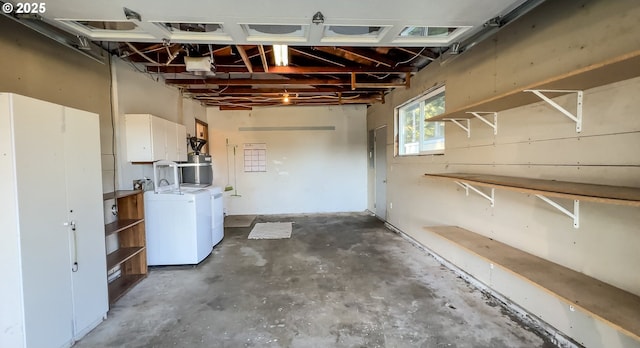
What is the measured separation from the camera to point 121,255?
3043 millimetres

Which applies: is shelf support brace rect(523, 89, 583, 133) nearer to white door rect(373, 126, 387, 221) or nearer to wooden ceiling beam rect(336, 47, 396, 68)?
wooden ceiling beam rect(336, 47, 396, 68)

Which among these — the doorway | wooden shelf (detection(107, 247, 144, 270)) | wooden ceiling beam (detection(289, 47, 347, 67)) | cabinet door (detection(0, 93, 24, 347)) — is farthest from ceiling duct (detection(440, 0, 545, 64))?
the doorway

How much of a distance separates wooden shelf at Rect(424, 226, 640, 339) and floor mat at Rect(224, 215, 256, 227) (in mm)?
4586

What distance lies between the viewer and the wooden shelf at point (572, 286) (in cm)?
139

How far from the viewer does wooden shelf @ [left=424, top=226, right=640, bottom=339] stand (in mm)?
1395

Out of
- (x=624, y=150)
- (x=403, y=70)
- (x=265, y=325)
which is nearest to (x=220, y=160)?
(x=403, y=70)

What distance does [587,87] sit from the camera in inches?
67.9

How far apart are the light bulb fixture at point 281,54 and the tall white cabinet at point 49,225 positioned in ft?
6.45

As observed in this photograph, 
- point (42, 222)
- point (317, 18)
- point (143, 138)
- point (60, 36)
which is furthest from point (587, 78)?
point (143, 138)

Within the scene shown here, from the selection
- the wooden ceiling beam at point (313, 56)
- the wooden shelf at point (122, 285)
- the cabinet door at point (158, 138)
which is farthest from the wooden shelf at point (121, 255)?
the wooden ceiling beam at point (313, 56)

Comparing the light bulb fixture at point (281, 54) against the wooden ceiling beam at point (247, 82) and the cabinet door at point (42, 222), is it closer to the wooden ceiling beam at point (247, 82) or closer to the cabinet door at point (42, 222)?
the wooden ceiling beam at point (247, 82)

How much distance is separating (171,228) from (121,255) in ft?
1.99

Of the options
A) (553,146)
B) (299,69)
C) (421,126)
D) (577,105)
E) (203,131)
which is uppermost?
(299,69)

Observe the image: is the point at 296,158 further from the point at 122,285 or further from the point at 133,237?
the point at 122,285
